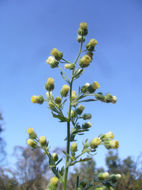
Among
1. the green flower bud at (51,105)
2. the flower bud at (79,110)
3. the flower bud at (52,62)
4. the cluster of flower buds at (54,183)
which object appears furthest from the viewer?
the flower bud at (52,62)

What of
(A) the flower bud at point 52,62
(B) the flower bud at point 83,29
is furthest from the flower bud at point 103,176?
(B) the flower bud at point 83,29

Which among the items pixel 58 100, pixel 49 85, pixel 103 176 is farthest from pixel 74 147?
pixel 49 85

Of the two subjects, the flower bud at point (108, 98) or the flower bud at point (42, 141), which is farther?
the flower bud at point (108, 98)

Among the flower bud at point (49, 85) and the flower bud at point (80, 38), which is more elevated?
the flower bud at point (80, 38)

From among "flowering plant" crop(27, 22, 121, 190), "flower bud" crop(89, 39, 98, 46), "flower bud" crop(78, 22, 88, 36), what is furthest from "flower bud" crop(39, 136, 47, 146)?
"flower bud" crop(78, 22, 88, 36)

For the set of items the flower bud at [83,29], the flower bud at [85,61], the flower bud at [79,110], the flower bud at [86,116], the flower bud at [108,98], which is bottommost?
the flower bud at [86,116]

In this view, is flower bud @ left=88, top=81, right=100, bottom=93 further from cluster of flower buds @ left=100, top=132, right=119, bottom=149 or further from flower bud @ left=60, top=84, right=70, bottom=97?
cluster of flower buds @ left=100, top=132, right=119, bottom=149

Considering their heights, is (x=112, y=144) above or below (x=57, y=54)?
below

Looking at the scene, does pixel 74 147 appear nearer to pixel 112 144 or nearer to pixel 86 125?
pixel 86 125

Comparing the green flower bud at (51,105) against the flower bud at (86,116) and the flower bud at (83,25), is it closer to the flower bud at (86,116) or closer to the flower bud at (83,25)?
the flower bud at (86,116)
